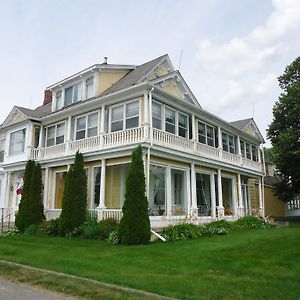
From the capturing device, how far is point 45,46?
44.2 feet

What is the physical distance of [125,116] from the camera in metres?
17.4

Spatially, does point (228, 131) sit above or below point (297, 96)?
below

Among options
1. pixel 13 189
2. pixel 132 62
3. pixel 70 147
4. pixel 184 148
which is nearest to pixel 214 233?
pixel 184 148

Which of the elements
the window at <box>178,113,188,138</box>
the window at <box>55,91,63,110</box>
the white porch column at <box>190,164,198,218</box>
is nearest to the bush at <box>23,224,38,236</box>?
the white porch column at <box>190,164,198,218</box>

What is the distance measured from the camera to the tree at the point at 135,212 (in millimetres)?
13062

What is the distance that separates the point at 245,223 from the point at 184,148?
6.26 metres

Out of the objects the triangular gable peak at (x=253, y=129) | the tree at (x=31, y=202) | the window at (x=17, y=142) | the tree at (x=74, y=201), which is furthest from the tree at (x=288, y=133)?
the window at (x=17, y=142)

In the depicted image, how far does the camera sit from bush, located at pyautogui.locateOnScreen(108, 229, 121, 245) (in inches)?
527

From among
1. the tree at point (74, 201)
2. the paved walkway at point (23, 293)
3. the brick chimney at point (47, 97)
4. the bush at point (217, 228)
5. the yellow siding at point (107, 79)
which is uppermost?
the brick chimney at point (47, 97)

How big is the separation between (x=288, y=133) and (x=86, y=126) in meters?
15.1

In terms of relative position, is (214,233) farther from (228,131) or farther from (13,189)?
(13,189)

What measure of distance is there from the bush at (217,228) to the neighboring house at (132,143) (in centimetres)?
101

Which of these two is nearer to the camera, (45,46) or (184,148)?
(45,46)

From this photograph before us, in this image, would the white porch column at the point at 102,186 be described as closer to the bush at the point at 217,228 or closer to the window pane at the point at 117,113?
the window pane at the point at 117,113
